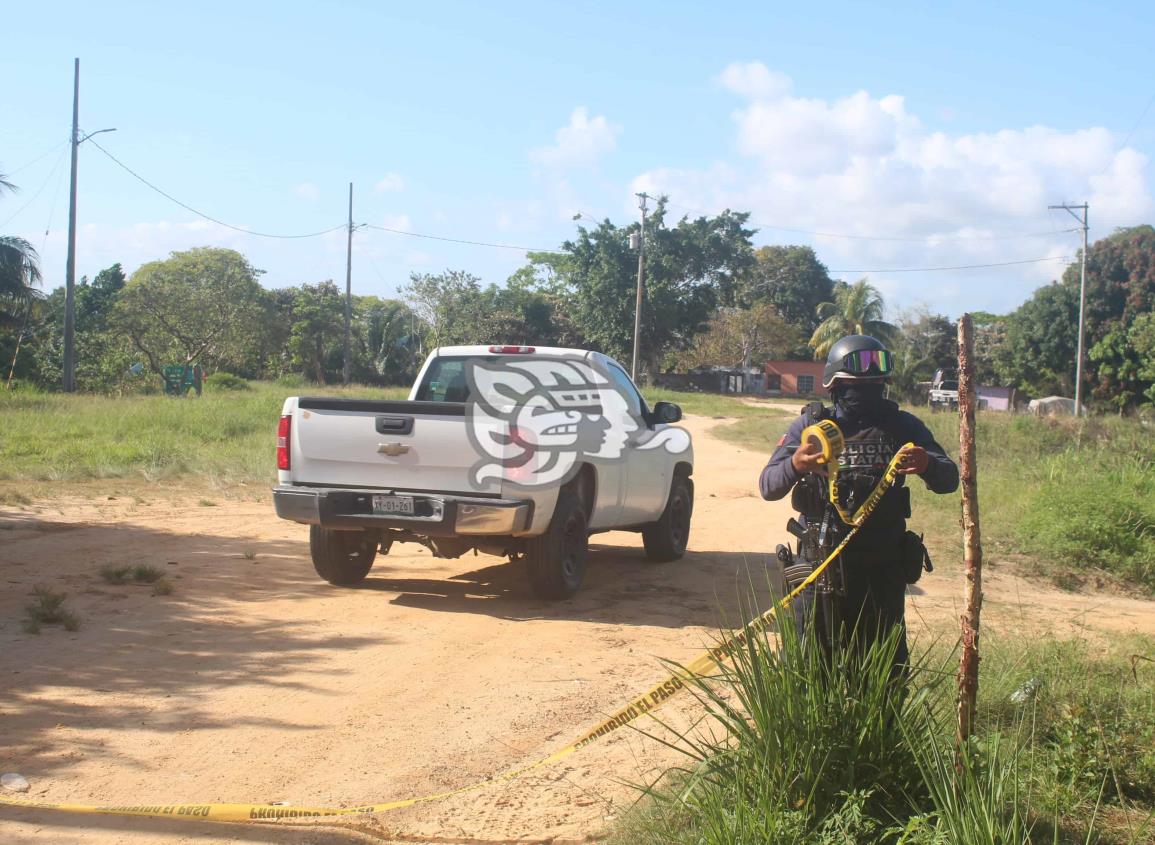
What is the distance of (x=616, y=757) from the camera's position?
4.73 metres

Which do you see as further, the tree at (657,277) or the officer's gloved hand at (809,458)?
the tree at (657,277)

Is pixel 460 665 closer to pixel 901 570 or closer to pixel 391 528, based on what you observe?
pixel 391 528

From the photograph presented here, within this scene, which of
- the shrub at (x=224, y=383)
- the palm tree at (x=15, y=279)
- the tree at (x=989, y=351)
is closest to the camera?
the palm tree at (x=15, y=279)

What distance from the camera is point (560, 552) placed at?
7.91 metres

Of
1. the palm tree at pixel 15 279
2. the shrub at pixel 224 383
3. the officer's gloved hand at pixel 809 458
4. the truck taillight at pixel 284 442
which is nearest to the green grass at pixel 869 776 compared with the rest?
the officer's gloved hand at pixel 809 458

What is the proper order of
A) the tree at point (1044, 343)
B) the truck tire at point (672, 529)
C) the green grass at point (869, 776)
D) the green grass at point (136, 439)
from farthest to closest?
1. the tree at point (1044, 343)
2. the green grass at point (136, 439)
3. the truck tire at point (672, 529)
4. the green grass at point (869, 776)

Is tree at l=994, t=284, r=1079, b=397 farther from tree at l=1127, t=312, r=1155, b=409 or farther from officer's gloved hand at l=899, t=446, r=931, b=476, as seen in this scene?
officer's gloved hand at l=899, t=446, r=931, b=476

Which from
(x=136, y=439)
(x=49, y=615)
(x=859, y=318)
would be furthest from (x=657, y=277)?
(x=49, y=615)

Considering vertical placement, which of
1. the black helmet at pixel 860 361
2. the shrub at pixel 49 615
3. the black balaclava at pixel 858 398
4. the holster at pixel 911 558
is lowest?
the shrub at pixel 49 615

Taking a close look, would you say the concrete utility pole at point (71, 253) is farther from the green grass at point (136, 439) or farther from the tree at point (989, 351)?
the tree at point (989, 351)

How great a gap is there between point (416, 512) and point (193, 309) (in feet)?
149

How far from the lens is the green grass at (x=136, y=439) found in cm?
1584

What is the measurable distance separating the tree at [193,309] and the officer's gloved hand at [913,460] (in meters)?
48.8

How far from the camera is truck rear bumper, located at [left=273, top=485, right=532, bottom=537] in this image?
7289 mm
